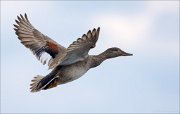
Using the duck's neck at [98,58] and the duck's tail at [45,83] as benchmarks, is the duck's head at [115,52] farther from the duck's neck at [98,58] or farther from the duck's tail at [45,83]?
the duck's tail at [45,83]

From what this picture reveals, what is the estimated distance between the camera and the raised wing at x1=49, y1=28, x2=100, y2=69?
1877 centimetres

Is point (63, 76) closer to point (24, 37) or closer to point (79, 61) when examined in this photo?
point (79, 61)

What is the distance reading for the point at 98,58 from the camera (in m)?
21.8

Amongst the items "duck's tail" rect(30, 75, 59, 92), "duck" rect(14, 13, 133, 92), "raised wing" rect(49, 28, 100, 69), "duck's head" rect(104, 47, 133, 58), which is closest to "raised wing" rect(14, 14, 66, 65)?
"duck" rect(14, 13, 133, 92)

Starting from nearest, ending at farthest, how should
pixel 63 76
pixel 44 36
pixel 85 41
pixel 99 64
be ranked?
pixel 85 41 < pixel 63 76 < pixel 99 64 < pixel 44 36

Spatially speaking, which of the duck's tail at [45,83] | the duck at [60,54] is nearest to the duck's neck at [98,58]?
the duck at [60,54]

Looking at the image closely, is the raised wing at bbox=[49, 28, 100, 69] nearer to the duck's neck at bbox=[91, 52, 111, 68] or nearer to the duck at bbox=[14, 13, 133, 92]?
the duck at bbox=[14, 13, 133, 92]

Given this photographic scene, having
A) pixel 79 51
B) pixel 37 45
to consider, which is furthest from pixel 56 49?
pixel 79 51

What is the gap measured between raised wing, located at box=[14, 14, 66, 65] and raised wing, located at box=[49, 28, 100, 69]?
4.17ft

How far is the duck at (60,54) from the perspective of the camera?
19.1m

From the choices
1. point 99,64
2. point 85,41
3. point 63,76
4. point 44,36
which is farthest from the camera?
point 44,36

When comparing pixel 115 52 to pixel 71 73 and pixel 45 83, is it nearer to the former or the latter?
pixel 71 73

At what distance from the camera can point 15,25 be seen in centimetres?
2273

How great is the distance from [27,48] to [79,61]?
2502 mm
